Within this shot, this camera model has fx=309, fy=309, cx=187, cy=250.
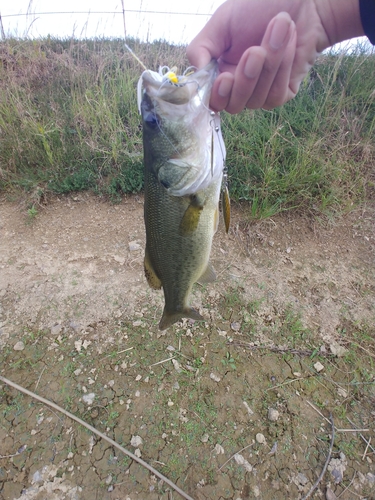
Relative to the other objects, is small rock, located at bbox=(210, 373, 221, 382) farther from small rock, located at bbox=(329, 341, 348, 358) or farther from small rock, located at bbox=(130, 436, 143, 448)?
small rock, located at bbox=(329, 341, 348, 358)

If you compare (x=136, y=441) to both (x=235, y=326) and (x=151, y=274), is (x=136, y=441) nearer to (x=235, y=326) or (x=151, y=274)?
(x=235, y=326)

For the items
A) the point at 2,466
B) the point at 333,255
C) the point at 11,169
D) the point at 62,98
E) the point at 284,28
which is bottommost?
the point at 2,466

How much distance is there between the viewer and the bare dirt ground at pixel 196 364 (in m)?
2.00

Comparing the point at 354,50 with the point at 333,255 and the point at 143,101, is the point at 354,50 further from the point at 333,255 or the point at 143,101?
the point at 143,101

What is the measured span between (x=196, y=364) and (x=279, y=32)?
86.5 inches

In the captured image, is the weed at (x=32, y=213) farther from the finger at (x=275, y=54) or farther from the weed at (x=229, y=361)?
the finger at (x=275, y=54)

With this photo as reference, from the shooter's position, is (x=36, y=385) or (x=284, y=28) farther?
(x=36, y=385)

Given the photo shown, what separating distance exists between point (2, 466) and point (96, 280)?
1.56 metres

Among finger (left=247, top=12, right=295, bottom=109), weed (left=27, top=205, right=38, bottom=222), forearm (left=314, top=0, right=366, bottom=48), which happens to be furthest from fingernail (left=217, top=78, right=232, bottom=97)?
weed (left=27, top=205, right=38, bottom=222)

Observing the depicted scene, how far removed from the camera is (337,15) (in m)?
1.55

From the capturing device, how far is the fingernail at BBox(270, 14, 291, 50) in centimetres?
105

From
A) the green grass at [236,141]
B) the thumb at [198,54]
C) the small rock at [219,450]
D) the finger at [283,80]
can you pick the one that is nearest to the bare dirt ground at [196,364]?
the small rock at [219,450]

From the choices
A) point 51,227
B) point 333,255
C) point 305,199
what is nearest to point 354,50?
point 305,199

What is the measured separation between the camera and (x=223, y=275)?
3064 mm
